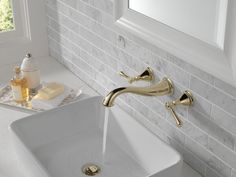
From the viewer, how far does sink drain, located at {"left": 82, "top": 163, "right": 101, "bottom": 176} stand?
155cm

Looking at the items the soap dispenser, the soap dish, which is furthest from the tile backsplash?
the soap dispenser

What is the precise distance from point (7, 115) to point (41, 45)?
2.03 ft

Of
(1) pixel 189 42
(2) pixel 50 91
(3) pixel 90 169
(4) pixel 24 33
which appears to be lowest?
(3) pixel 90 169

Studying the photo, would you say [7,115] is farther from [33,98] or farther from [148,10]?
[148,10]

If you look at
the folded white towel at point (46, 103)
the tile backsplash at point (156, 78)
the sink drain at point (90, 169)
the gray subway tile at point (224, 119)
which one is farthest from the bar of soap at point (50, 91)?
the gray subway tile at point (224, 119)

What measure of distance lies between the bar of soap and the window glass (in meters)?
0.52

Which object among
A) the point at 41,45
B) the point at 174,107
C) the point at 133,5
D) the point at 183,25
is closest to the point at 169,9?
the point at 183,25

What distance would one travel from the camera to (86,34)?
1.94 meters

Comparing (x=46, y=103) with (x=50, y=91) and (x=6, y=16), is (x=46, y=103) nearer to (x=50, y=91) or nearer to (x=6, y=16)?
(x=50, y=91)

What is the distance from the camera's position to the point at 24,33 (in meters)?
2.29

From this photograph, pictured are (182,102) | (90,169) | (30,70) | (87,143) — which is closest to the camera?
(182,102)

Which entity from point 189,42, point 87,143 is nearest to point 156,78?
point 189,42

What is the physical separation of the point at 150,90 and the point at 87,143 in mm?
413

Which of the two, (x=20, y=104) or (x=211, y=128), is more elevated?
(x=211, y=128)
